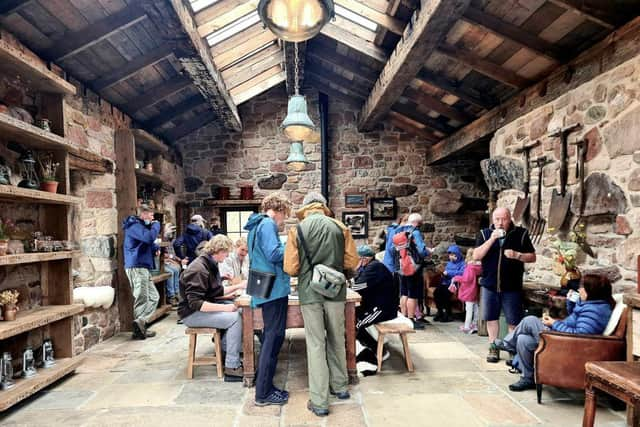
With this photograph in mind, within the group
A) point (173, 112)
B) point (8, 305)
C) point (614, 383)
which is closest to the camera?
point (614, 383)

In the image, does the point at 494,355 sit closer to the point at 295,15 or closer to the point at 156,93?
the point at 295,15

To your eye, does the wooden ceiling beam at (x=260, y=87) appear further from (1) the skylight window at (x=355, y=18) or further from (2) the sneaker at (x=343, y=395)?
(2) the sneaker at (x=343, y=395)

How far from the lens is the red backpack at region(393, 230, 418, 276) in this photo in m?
4.49

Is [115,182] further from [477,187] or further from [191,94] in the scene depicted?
[477,187]

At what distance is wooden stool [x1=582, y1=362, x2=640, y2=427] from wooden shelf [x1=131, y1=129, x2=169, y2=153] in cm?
497

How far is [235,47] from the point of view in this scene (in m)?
4.83

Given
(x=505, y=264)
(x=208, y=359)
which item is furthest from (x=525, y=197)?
(x=208, y=359)

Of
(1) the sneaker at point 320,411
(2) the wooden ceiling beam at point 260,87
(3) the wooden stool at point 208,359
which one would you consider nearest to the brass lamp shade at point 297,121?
(3) the wooden stool at point 208,359

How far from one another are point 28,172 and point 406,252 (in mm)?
3701

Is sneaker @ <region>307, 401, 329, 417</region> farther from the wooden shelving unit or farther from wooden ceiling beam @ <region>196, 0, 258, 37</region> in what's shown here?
wooden ceiling beam @ <region>196, 0, 258, 37</region>

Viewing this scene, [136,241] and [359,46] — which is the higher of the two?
[359,46]

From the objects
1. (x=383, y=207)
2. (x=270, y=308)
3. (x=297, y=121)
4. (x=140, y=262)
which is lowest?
(x=270, y=308)

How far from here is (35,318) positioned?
9.14 feet

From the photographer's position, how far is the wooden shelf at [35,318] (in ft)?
8.18
